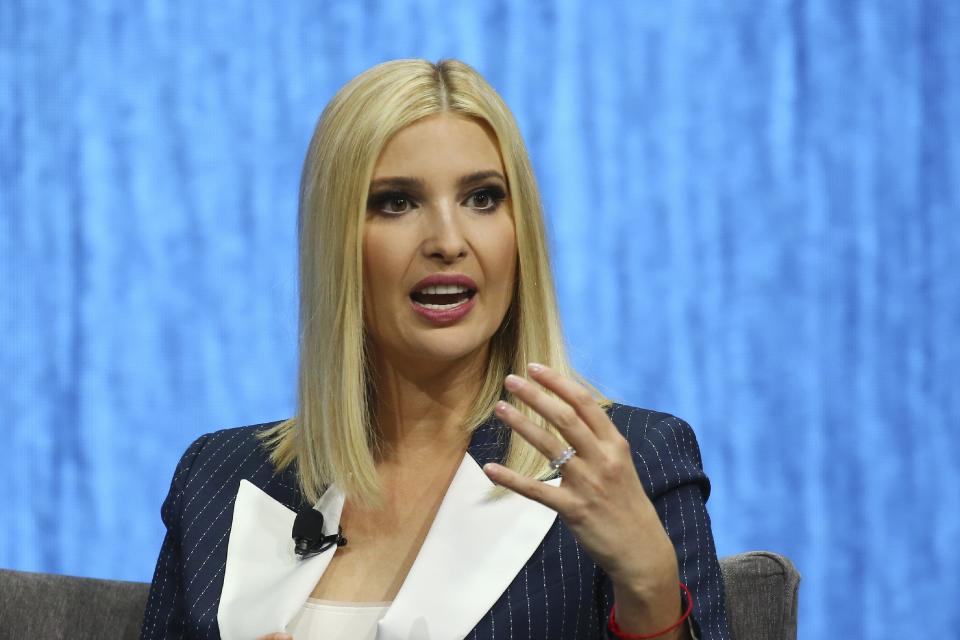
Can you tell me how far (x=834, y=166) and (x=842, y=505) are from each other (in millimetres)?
666

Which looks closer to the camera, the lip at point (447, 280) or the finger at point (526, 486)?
the finger at point (526, 486)

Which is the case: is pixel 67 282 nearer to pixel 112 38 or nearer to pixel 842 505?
pixel 112 38

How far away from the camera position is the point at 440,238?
65.2 inches

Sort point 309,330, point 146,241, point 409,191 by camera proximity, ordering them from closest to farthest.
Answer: point 409,191
point 309,330
point 146,241

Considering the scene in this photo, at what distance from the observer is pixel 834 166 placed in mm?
2473

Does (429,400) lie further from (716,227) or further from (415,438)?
(716,227)

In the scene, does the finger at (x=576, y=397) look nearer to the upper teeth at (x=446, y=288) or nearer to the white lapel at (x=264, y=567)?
the upper teeth at (x=446, y=288)

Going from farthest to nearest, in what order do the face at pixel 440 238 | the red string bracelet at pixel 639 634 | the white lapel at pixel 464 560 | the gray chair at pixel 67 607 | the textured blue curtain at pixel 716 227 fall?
the textured blue curtain at pixel 716 227 → the gray chair at pixel 67 607 → the face at pixel 440 238 → the white lapel at pixel 464 560 → the red string bracelet at pixel 639 634

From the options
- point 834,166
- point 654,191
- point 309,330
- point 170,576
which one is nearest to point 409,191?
point 309,330

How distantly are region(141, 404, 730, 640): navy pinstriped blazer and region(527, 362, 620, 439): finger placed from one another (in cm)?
33

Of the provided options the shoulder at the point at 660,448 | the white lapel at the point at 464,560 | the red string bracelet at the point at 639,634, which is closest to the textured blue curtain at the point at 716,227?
the shoulder at the point at 660,448

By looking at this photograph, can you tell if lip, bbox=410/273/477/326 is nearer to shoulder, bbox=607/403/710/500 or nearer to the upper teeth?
the upper teeth

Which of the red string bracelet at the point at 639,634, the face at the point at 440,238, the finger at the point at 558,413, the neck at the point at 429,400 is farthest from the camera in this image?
the neck at the point at 429,400

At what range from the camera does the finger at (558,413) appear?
1.21 meters
